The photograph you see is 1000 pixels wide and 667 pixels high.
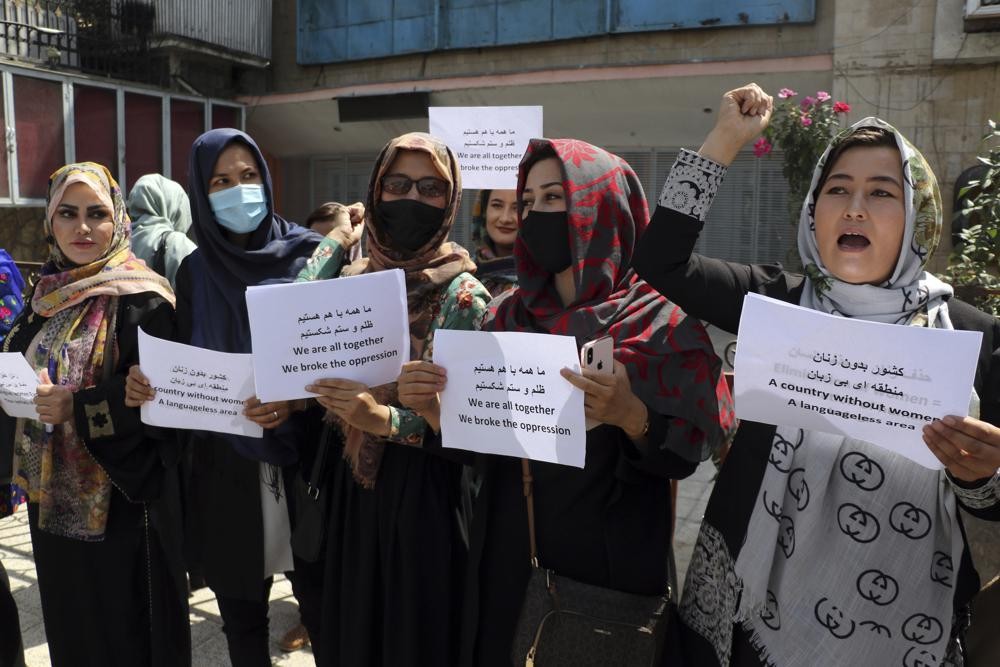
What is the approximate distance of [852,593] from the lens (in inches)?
58.9

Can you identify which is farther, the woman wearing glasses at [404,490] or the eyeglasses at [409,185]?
the eyeglasses at [409,185]

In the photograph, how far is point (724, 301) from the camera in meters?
1.71

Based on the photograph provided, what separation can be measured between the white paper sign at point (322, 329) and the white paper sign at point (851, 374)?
830mm

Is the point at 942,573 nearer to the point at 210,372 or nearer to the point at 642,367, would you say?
the point at 642,367

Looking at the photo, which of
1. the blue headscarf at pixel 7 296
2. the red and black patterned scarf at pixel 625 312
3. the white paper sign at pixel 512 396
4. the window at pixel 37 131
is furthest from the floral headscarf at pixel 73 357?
the window at pixel 37 131

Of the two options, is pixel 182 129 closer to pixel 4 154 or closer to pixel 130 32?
pixel 130 32

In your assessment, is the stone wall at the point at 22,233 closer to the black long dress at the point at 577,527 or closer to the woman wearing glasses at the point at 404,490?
the woman wearing glasses at the point at 404,490

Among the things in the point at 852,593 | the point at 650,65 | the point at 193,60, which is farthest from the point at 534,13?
the point at 852,593

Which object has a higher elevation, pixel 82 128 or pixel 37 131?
pixel 82 128

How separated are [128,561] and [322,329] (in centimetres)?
131

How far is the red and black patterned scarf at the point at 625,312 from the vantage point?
1.69 metres

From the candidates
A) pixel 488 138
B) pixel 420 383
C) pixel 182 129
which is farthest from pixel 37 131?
pixel 420 383

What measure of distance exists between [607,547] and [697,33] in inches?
334

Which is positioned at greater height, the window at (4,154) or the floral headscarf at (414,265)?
the window at (4,154)
